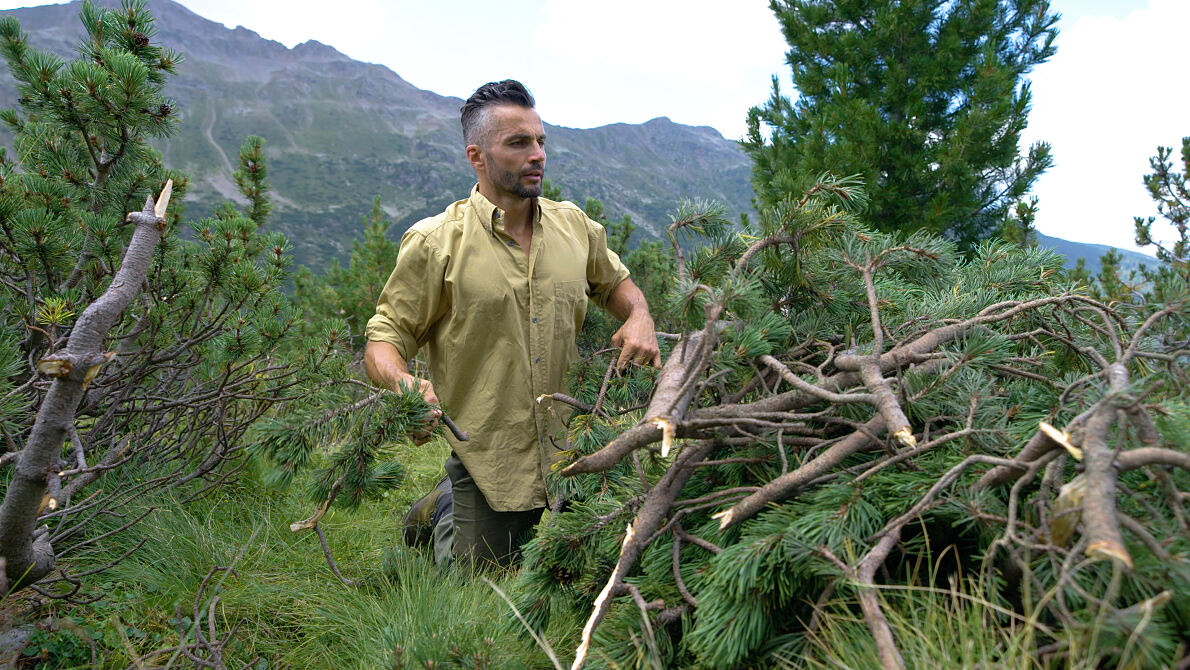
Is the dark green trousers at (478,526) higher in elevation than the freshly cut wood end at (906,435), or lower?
lower

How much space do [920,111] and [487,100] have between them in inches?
204

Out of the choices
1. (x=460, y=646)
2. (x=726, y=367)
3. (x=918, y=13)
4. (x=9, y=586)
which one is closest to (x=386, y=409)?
(x=460, y=646)

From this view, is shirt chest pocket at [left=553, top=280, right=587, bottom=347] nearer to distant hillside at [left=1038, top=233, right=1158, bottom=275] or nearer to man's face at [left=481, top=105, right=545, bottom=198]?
man's face at [left=481, top=105, right=545, bottom=198]

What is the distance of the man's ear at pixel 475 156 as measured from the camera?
10.0 ft

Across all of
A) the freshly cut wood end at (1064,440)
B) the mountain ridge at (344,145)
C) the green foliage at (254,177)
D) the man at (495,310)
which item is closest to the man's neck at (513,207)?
the man at (495,310)

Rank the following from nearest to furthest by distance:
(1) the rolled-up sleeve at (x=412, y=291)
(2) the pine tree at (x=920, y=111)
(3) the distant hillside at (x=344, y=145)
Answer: (1) the rolled-up sleeve at (x=412, y=291)
(2) the pine tree at (x=920, y=111)
(3) the distant hillside at (x=344, y=145)

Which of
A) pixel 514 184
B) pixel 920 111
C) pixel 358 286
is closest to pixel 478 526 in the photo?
pixel 514 184

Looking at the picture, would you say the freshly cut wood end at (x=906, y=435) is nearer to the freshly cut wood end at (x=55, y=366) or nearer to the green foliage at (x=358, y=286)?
the freshly cut wood end at (x=55, y=366)

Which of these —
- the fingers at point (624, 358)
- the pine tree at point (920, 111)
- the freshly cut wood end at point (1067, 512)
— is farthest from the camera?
the pine tree at point (920, 111)

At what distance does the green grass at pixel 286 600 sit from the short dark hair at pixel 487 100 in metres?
1.87

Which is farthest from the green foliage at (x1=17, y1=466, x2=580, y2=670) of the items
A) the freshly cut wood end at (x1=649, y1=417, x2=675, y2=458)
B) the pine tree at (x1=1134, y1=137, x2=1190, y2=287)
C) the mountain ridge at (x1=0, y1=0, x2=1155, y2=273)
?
the mountain ridge at (x1=0, y1=0, x2=1155, y2=273)

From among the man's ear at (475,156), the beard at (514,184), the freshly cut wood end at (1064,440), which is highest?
the man's ear at (475,156)

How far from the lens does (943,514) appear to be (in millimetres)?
1206

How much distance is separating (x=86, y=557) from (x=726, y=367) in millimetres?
3363
